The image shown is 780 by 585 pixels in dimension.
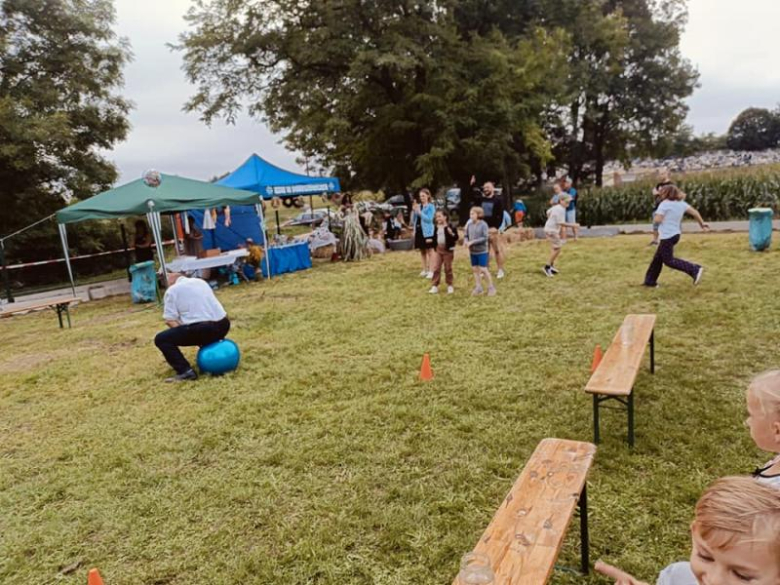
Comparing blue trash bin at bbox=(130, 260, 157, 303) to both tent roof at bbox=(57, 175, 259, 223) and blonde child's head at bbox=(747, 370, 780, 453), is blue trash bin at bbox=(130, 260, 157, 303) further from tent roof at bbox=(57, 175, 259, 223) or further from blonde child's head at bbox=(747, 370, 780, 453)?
blonde child's head at bbox=(747, 370, 780, 453)

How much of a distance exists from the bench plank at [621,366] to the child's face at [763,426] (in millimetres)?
1242

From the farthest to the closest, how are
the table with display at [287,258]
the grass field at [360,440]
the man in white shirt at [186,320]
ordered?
the table with display at [287,258]
the man in white shirt at [186,320]
the grass field at [360,440]

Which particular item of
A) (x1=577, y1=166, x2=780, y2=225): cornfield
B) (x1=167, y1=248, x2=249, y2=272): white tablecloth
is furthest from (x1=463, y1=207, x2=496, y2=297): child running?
(x1=577, y1=166, x2=780, y2=225): cornfield

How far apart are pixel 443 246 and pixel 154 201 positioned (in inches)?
233

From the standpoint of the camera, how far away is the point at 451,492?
136 inches

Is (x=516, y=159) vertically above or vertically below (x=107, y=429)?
above

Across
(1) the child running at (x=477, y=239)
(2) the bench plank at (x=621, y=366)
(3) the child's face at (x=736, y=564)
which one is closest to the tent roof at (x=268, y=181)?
(1) the child running at (x=477, y=239)

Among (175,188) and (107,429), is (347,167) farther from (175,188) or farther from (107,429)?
(107,429)

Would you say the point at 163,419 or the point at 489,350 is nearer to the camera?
the point at 163,419

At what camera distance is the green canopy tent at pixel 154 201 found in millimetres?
10648

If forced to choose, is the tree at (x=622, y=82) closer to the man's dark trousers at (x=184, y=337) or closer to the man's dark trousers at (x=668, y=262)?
the man's dark trousers at (x=668, y=262)

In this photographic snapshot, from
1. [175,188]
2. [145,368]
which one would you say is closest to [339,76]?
[175,188]

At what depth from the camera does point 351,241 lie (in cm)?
1474

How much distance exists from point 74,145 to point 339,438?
53.0 ft
